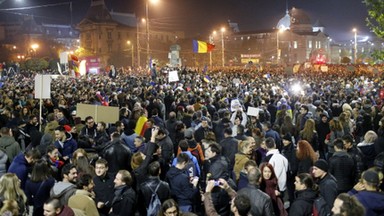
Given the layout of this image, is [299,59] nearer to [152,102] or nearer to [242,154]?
[152,102]

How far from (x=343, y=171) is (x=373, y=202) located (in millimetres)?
2021

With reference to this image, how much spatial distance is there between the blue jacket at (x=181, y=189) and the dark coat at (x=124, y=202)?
33.4 inches

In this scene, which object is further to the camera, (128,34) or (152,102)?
(128,34)

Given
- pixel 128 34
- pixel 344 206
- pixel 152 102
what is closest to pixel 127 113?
pixel 152 102

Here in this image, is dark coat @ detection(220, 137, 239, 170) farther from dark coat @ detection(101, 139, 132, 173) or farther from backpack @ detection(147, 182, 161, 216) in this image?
backpack @ detection(147, 182, 161, 216)

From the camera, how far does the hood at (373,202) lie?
537 cm

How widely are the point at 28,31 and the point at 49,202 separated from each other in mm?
99518

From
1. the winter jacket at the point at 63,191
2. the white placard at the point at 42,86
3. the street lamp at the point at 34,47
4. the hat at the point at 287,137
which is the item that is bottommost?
the winter jacket at the point at 63,191

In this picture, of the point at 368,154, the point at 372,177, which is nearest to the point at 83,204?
the point at 372,177

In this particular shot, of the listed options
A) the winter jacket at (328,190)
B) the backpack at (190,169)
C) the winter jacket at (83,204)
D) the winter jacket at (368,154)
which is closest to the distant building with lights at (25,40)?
the backpack at (190,169)

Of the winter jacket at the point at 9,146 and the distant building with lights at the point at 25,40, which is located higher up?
the distant building with lights at the point at 25,40

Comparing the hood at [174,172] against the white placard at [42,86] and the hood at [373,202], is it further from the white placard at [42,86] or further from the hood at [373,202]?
the white placard at [42,86]

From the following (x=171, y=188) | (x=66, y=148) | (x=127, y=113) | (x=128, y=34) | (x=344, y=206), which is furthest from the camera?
(x=128, y=34)

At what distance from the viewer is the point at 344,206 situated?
4.68 metres
